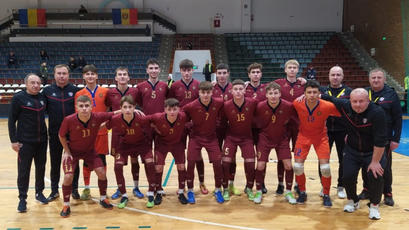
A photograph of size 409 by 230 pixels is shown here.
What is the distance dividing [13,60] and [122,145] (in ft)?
52.2

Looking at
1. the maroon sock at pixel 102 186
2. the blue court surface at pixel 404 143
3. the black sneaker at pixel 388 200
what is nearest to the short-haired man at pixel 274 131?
Result: the black sneaker at pixel 388 200

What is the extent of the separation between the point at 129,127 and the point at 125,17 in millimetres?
17649

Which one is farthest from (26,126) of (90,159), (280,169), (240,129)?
(280,169)

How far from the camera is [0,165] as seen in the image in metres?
6.37

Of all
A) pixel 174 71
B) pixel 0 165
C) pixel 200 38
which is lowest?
pixel 0 165

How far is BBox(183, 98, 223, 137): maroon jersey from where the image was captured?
4.44m

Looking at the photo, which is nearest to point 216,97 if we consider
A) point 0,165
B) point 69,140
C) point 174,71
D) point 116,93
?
point 116,93

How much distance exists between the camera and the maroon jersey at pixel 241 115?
4453mm

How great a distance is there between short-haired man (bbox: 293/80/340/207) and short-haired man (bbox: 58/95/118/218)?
2591mm

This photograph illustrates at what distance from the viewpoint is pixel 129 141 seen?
173 inches

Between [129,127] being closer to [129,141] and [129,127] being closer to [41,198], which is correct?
[129,141]

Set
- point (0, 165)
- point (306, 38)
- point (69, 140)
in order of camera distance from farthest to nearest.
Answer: point (306, 38) < point (0, 165) < point (69, 140)

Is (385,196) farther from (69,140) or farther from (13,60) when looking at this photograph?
(13,60)

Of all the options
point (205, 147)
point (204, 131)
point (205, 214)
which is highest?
point (204, 131)
